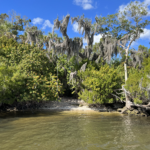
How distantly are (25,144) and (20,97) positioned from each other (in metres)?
10.8

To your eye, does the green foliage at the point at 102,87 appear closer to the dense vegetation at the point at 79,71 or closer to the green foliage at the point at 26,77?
the dense vegetation at the point at 79,71

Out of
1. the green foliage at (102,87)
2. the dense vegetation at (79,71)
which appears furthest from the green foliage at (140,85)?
the green foliage at (102,87)

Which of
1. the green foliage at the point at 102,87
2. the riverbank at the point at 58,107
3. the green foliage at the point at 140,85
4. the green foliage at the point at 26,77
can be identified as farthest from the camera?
the riverbank at the point at 58,107

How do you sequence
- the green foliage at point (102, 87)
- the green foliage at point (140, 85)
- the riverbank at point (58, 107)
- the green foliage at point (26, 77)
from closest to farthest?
1. the green foliage at point (140, 85)
2. the green foliage at point (26, 77)
3. the green foliage at point (102, 87)
4. the riverbank at point (58, 107)

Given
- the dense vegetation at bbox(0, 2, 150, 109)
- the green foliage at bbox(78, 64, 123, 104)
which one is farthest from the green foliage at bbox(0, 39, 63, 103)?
the green foliage at bbox(78, 64, 123, 104)

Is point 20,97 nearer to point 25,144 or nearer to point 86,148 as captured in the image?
point 25,144

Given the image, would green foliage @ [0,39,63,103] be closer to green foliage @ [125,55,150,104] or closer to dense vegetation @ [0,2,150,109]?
dense vegetation @ [0,2,150,109]

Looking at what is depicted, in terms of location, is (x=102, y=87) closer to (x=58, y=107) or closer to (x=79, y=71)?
(x=79, y=71)

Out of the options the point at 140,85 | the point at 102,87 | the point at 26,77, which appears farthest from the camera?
the point at 102,87

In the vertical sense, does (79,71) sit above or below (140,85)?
above

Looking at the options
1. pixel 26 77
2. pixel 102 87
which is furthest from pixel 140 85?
pixel 26 77

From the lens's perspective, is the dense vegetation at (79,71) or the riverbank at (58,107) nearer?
the dense vegetation at (79,71)

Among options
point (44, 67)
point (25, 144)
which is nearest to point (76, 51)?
point (44, 67)

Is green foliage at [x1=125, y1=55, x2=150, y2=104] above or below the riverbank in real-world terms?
above
